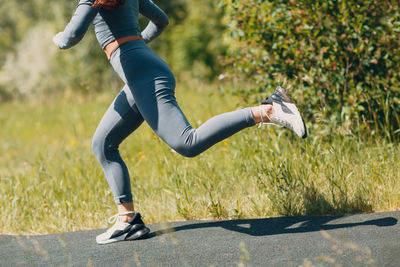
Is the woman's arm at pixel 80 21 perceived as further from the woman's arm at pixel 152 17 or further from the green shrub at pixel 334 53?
the green shrub at pixel 334 53

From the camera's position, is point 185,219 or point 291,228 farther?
point 185,219

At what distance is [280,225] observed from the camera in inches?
128

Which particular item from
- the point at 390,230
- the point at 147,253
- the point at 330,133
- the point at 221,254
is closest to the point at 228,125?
the point at 221,254

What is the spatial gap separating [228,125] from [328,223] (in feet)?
3.29

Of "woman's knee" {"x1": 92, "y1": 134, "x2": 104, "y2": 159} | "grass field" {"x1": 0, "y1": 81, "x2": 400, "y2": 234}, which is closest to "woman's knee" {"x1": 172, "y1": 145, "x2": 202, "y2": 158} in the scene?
"woman's knee" {"x1": 92, "y1": 134, "x2": 104, "y2": 159}

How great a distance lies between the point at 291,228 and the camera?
3.16 m

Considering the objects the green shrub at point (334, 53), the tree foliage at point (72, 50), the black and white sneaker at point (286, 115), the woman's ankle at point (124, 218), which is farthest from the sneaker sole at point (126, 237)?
the tree foliage at point (72, 50)

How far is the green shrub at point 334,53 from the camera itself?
4.30 meters

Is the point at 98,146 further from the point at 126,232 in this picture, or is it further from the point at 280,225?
the point at 280,225

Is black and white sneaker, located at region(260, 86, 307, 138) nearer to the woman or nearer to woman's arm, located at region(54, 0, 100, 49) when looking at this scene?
the woman

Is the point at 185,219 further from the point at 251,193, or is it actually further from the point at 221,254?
the point at 221,254

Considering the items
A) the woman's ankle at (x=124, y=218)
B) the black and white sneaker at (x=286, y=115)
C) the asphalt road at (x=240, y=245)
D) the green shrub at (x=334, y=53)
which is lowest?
the asphalt road at (x=240, y=245)

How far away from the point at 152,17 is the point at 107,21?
1.59 feet

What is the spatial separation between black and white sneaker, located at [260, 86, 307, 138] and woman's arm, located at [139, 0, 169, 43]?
1.07 meters
